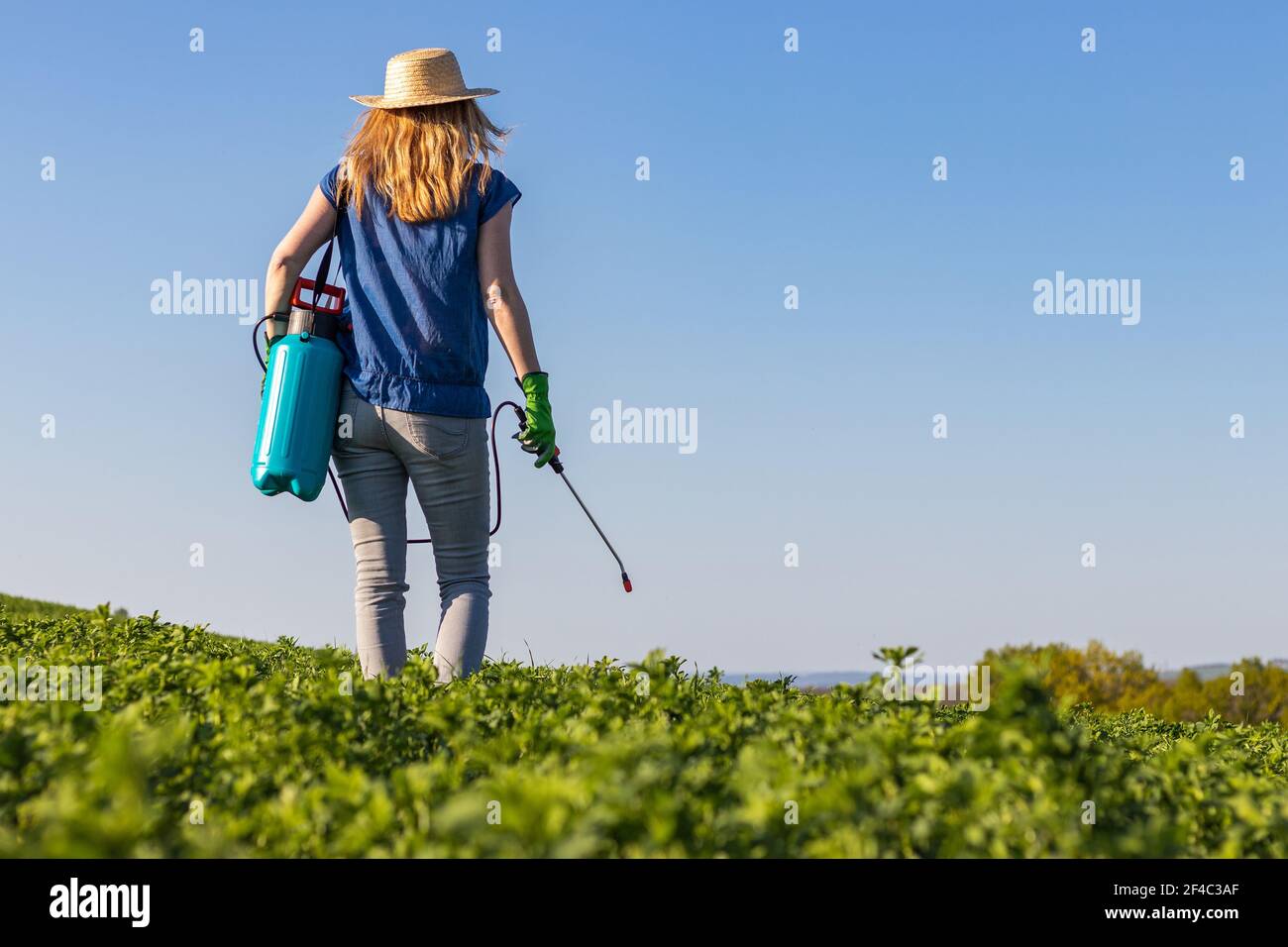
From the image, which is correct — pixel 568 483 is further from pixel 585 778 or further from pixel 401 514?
pixel 585 778

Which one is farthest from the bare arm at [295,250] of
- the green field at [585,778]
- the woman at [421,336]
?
the green field at [585,778]

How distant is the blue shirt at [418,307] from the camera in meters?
6.37

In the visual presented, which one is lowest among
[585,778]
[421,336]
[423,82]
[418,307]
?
[585,778]

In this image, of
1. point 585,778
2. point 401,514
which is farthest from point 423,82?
point 585,778

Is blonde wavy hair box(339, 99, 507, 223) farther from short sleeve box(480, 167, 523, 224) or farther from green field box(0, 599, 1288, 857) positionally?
green field box(0, 599, 1288, 857)

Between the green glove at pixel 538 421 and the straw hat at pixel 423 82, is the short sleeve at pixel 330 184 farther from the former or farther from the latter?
the green glove at pixel 538 421

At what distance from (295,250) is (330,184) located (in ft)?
1.39

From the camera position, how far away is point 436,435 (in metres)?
6.34

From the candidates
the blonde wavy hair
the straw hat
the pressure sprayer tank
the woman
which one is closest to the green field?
the pressure sprayer tank

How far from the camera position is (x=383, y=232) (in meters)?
6.54
